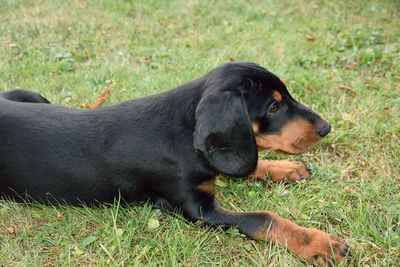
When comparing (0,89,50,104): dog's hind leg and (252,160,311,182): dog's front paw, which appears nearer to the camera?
(252,160,311,182): dog's front paw

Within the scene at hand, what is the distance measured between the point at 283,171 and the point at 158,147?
103 centimetres

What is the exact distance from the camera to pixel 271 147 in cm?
326

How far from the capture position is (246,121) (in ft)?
9.50

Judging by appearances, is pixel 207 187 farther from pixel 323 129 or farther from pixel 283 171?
pixel 323 129

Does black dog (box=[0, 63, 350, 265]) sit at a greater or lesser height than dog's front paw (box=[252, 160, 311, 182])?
greater

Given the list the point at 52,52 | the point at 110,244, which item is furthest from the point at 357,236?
the point at 52,52

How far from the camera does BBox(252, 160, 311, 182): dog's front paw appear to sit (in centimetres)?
361

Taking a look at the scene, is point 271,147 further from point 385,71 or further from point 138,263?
point 385,71

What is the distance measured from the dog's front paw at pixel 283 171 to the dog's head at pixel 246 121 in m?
0.35

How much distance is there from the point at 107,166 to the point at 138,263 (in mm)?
696

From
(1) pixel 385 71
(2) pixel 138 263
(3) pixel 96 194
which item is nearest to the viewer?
(2) pixel 138 263

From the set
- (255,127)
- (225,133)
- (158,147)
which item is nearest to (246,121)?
(225,133)

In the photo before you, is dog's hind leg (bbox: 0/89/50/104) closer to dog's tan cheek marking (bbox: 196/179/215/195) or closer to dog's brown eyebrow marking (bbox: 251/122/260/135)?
dog's tan cheek marking (bbox: 196/179/215/195)

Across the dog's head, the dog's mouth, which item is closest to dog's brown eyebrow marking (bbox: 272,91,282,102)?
the dog's head
